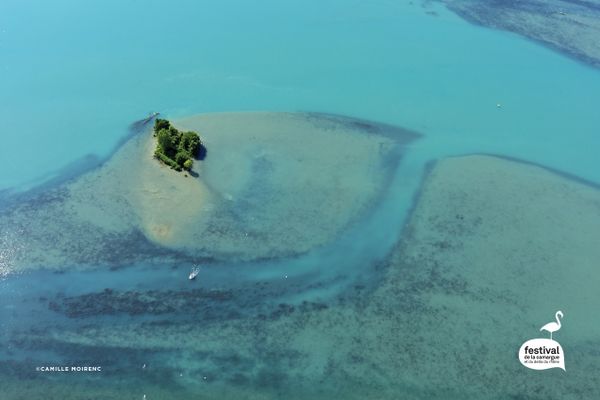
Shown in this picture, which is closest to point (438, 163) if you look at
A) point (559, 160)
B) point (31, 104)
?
point (559, 160)

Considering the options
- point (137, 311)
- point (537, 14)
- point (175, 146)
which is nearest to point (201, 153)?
point (175, 146)

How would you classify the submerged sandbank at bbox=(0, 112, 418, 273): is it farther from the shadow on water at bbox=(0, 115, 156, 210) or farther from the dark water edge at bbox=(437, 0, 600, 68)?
the dark water edge at bbox=(437, 0, 600, 68)

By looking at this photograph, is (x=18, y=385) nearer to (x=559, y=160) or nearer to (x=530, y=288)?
(x=530, y=288)

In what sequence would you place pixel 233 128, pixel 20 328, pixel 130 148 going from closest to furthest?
pixel 20 328, pixel 130 148, pixel 233 128

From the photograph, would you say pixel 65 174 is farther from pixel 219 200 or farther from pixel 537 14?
pixel 537 14

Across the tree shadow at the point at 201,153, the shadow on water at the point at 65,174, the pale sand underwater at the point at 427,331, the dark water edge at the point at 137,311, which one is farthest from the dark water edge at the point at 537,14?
the shadow on water at the point at 65,174

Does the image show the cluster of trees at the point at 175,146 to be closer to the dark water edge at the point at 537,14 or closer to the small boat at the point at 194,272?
the small boat at the point at 194,272

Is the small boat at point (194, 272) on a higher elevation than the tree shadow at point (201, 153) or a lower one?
lower

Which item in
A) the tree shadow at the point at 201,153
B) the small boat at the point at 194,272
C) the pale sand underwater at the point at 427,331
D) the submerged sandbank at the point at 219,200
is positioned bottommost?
the pale sand underwater at the point at 427,331
